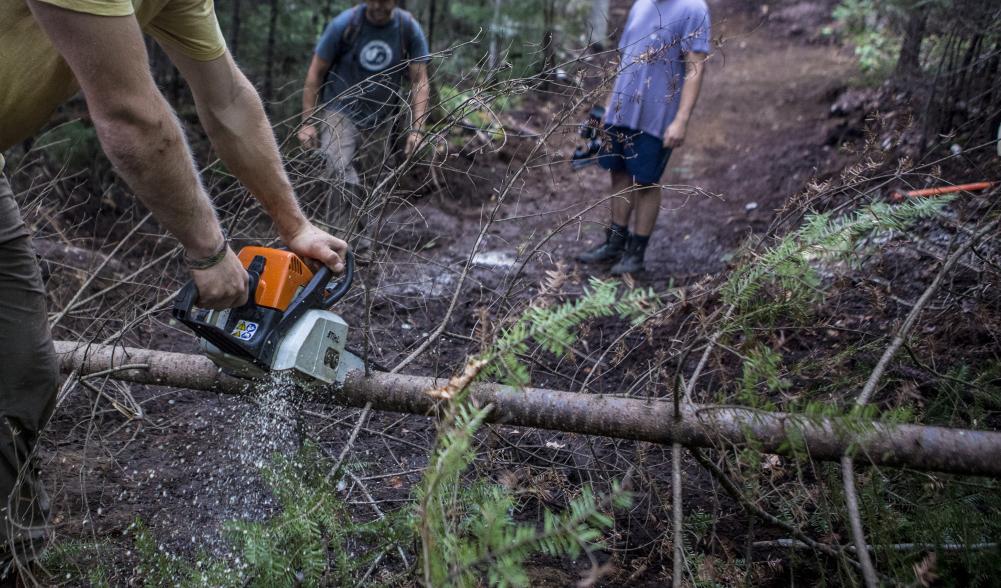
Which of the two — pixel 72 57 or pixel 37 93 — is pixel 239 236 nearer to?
pixel 37 93

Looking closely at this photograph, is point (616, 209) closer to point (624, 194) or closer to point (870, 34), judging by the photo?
point (624, 194)

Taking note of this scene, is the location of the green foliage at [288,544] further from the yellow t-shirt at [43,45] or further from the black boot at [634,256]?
the black boot at [634,256]

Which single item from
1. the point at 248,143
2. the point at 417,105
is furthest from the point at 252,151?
the point at 417,105

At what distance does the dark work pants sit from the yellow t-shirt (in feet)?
0.87

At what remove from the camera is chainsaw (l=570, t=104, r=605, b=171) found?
2.93 meters

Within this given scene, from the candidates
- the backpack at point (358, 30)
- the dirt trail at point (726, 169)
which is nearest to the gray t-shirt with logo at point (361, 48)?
the backpack at point (358, 30)

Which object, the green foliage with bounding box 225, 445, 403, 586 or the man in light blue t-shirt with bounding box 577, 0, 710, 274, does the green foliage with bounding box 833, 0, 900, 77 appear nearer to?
the man in light blue t-shirt with bounding box 577, 0, 710, 274

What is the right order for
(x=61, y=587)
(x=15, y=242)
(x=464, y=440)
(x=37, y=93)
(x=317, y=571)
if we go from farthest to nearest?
(x=61, y=587) < (x=15, y=242) < (x=37, y=93) < (x=317, y=571) < (x=464, y=440)

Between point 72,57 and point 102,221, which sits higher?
point 72,57

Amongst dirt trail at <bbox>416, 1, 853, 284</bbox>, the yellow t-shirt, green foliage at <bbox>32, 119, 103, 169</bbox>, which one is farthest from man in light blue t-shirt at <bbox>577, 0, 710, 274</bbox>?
green foliage at <bbox>32, 119, 103, 169</bbox>

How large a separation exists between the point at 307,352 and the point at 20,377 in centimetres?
89

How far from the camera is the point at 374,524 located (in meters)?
2.12

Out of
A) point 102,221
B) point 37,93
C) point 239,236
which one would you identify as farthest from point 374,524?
point 102,221

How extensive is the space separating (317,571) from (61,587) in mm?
1136
